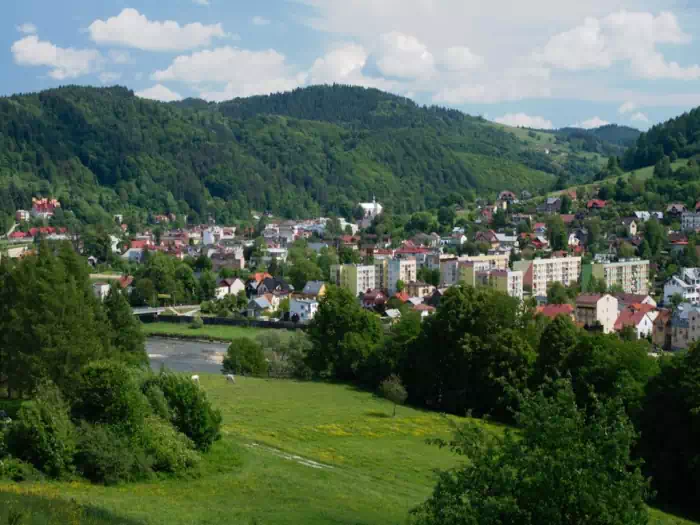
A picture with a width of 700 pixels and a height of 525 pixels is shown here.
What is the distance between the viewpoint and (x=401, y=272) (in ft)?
281

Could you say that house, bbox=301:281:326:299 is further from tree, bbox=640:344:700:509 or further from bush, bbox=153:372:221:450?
bush, bbox=153:372:221:450

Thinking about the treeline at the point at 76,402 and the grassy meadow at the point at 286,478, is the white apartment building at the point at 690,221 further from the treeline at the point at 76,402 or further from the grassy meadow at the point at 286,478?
the treeline at the point at 76,402

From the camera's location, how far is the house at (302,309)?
72312 millimetres

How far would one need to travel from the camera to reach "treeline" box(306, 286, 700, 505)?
2436cm

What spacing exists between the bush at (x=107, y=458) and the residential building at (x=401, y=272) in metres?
67.2

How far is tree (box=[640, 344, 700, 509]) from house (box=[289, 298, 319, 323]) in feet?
156

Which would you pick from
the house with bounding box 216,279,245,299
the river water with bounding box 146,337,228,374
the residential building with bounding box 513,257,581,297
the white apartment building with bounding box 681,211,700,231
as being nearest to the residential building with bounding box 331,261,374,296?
the house with bounding box 216,279,245,299

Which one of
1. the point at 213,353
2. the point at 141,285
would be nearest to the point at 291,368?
the point at 213,353

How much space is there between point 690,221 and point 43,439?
309ft

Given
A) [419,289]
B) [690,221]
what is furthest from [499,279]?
[690,221]

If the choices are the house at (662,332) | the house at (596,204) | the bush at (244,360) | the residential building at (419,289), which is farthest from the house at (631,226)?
the bush at (244,360)

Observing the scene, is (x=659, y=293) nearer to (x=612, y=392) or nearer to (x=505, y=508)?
(x=612, y=392)

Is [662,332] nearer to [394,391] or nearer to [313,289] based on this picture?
[313,289]

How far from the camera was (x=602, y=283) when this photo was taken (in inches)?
3061
